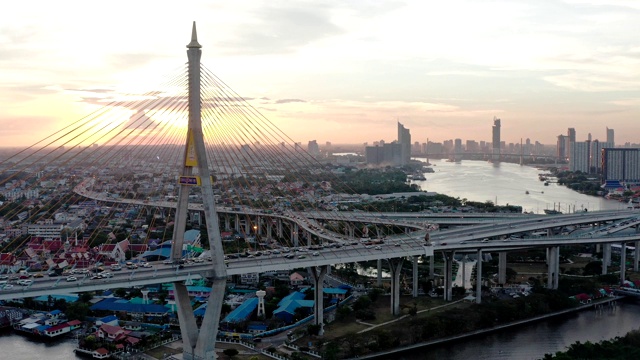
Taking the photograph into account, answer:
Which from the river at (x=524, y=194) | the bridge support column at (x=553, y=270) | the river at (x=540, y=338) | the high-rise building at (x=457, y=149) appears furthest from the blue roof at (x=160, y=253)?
the high-rise building at (x=457, y=149)

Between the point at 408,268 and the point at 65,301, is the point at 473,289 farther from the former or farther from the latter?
the point at 65,301

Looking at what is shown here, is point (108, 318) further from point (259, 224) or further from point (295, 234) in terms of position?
point (259, 224)

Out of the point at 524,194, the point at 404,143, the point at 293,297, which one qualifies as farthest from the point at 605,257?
the point at 404,143

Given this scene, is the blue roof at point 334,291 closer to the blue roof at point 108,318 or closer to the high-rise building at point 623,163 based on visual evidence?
the blue roof at point 108,318

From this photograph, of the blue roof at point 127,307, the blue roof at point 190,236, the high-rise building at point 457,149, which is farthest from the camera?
the high-rise building at point 457,149

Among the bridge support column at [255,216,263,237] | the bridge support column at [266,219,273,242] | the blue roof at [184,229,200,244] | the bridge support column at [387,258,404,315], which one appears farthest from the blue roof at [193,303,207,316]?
the bridge support column at [255,216,263,237]

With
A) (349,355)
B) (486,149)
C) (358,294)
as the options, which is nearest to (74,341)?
(349,355)
